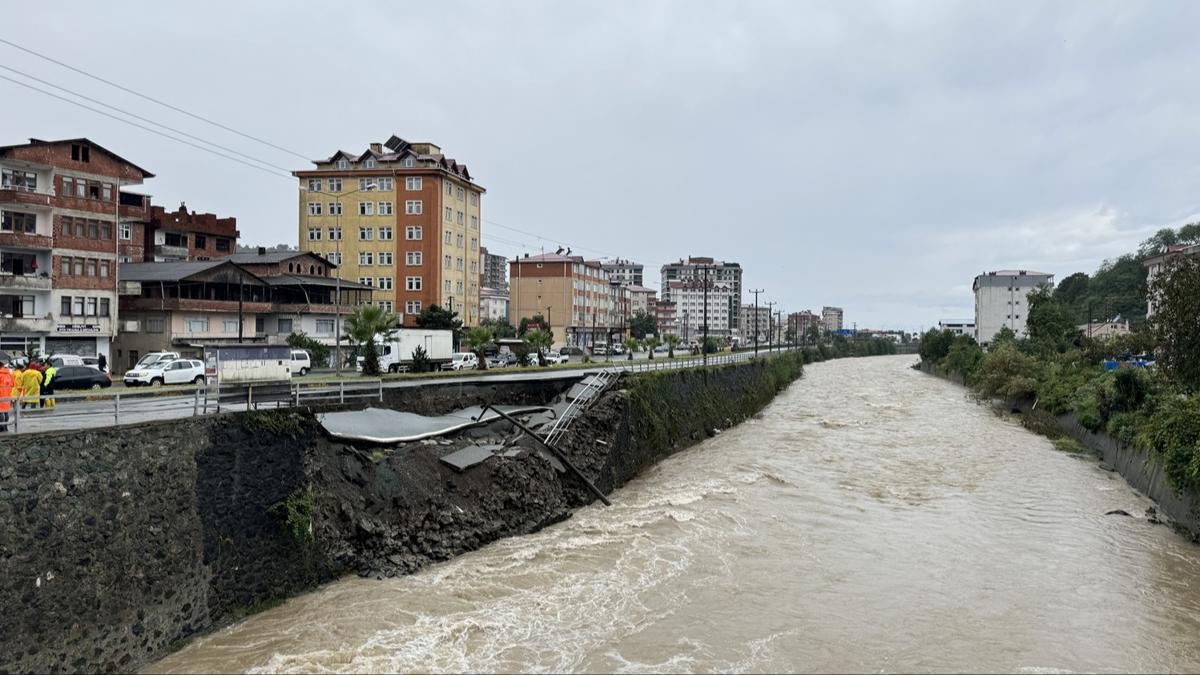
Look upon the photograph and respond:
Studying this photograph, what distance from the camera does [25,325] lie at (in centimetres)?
4012

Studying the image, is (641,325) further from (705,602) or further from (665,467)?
(705,602)

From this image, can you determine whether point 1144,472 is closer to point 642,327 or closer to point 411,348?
point 411,348

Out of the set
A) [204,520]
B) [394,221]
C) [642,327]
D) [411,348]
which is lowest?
[204,520]

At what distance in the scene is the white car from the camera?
102ft

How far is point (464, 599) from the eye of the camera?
47.0ft

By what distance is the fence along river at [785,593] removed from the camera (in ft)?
40.0

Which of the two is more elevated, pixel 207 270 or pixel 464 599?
pixel 207 270

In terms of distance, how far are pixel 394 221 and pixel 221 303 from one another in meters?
20.7

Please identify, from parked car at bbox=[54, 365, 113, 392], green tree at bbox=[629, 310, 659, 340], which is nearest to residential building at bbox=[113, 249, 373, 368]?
parked car at bbox=[54, 365, 113, 392]

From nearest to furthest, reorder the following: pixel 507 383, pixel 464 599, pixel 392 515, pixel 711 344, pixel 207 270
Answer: pixel 464 599, pixel 392 515, pixel 507 383, pixel 207 270, pixel 711 344

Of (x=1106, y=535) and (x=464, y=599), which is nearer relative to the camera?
(x=464, y=599)

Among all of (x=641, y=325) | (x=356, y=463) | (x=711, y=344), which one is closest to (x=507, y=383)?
(x=356, y=463)

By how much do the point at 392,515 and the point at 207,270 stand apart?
38.7 m

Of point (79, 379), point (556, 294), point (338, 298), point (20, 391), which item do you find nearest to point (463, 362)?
point (338, 298)
